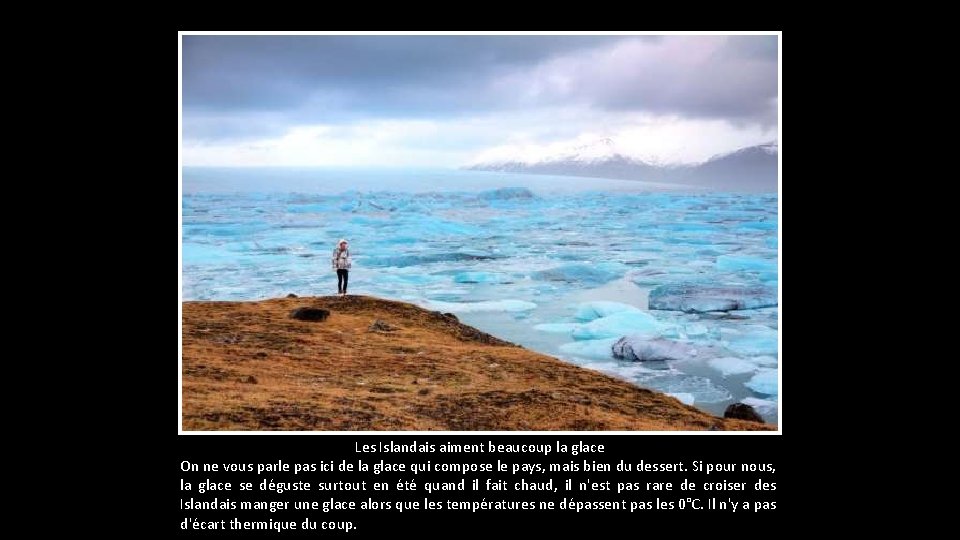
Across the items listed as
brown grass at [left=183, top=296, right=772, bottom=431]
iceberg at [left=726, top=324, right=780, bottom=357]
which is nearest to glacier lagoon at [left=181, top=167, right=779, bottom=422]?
iceberg at [left=726, top=324, right=780, bottom=357]

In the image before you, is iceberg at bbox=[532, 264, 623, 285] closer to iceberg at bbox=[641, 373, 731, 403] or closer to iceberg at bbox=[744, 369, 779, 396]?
iceberg at bbox=[641, 373, 731, 403]

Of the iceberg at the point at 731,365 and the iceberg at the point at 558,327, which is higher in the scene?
the iceberg at the point at 558,327

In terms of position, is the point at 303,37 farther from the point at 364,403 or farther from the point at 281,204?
the point at 364,403

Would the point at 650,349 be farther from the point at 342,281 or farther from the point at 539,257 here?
the point at 342,281

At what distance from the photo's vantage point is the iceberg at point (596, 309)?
984cm

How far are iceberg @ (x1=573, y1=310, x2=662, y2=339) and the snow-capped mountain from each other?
6.51 feet

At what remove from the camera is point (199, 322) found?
971cm

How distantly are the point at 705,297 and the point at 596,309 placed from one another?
1.30 meters

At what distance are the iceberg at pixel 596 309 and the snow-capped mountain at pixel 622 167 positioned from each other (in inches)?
72.1

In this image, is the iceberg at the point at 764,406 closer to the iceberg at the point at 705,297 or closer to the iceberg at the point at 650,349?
the iceberg at the point at 650,349

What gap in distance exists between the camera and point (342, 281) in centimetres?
1092

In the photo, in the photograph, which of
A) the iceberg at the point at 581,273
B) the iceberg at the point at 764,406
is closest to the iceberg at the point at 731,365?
the iceberg at the point at 764,406

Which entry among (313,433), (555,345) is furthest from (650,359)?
(313,433)

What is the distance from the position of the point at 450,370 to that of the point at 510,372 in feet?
2.09
